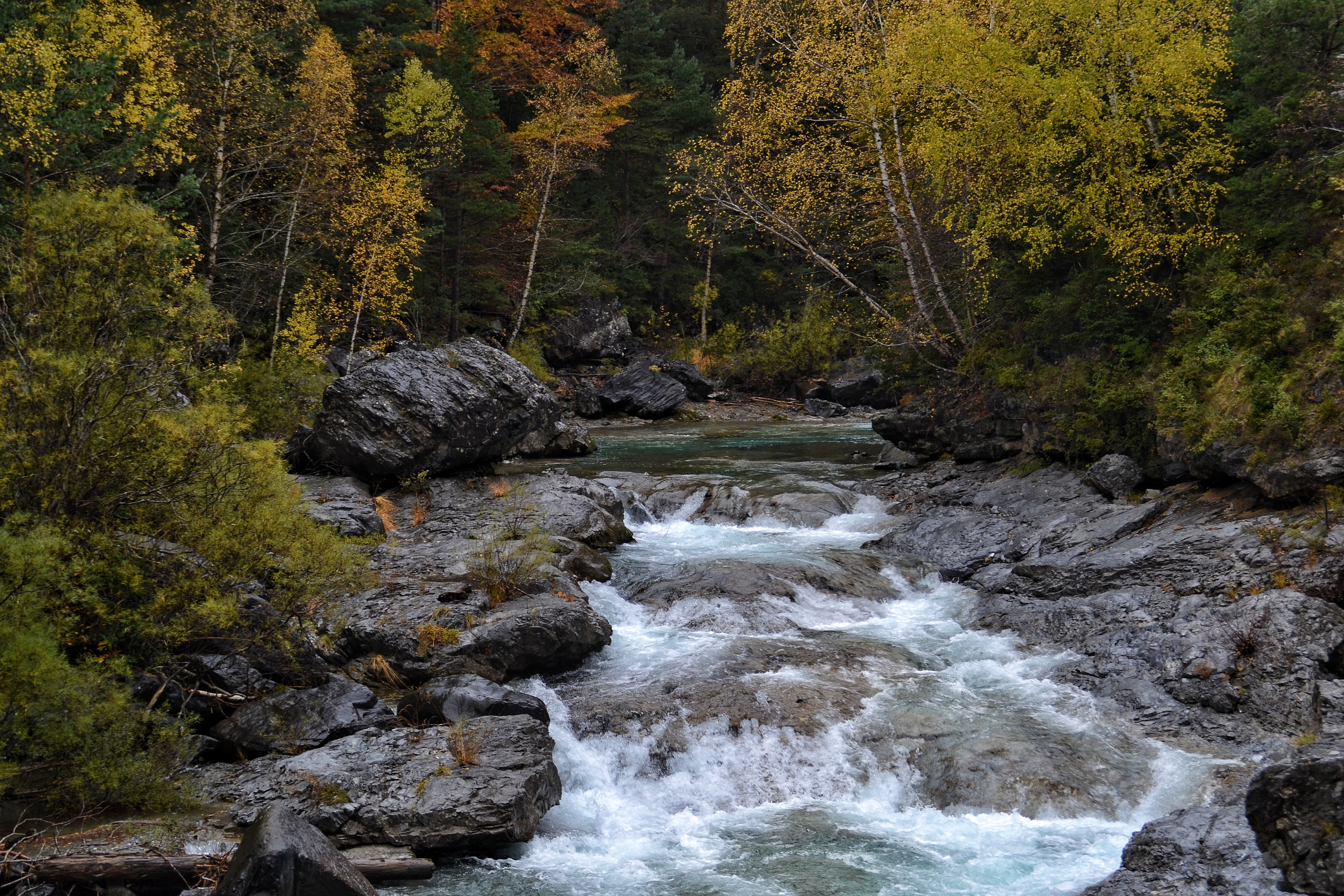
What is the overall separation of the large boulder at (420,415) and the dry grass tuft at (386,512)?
0.78 meters

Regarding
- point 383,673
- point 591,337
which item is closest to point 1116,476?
point 383,673

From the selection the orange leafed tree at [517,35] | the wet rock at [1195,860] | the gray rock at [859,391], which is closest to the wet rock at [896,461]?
the gray rock at [859,391]

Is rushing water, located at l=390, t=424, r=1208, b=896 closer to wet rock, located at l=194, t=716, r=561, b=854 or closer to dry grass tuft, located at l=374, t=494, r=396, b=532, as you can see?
wet rock, located at l=194, t=716, r=561, b=854

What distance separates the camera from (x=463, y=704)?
28.1 feet

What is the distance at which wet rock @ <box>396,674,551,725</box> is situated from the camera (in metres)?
8.53

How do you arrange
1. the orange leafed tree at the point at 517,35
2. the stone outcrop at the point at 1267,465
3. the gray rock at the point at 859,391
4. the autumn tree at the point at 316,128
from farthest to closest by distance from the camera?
1. the gray rock at the point at 859,391
2. the orange leafed tree at the point at 517,35
3. the autumn tree at the point at 316,128
4. the stone outcrop at the point at 1267,465

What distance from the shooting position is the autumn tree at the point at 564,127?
30.6m

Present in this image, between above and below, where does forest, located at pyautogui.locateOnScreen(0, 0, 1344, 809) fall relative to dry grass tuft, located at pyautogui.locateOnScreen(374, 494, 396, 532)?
above

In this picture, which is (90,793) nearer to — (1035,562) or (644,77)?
(1035,562)

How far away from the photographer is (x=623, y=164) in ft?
138

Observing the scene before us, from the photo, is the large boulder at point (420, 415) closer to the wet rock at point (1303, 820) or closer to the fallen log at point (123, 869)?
the fallen log at point (123, 869)

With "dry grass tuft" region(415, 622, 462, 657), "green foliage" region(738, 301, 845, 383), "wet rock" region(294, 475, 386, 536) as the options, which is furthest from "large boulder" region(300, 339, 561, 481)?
"green foliage" region(738, 301, 845, 383)

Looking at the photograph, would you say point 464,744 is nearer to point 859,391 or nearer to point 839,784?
point 839,784

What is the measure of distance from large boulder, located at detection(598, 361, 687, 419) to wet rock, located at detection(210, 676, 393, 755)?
24.6 m
